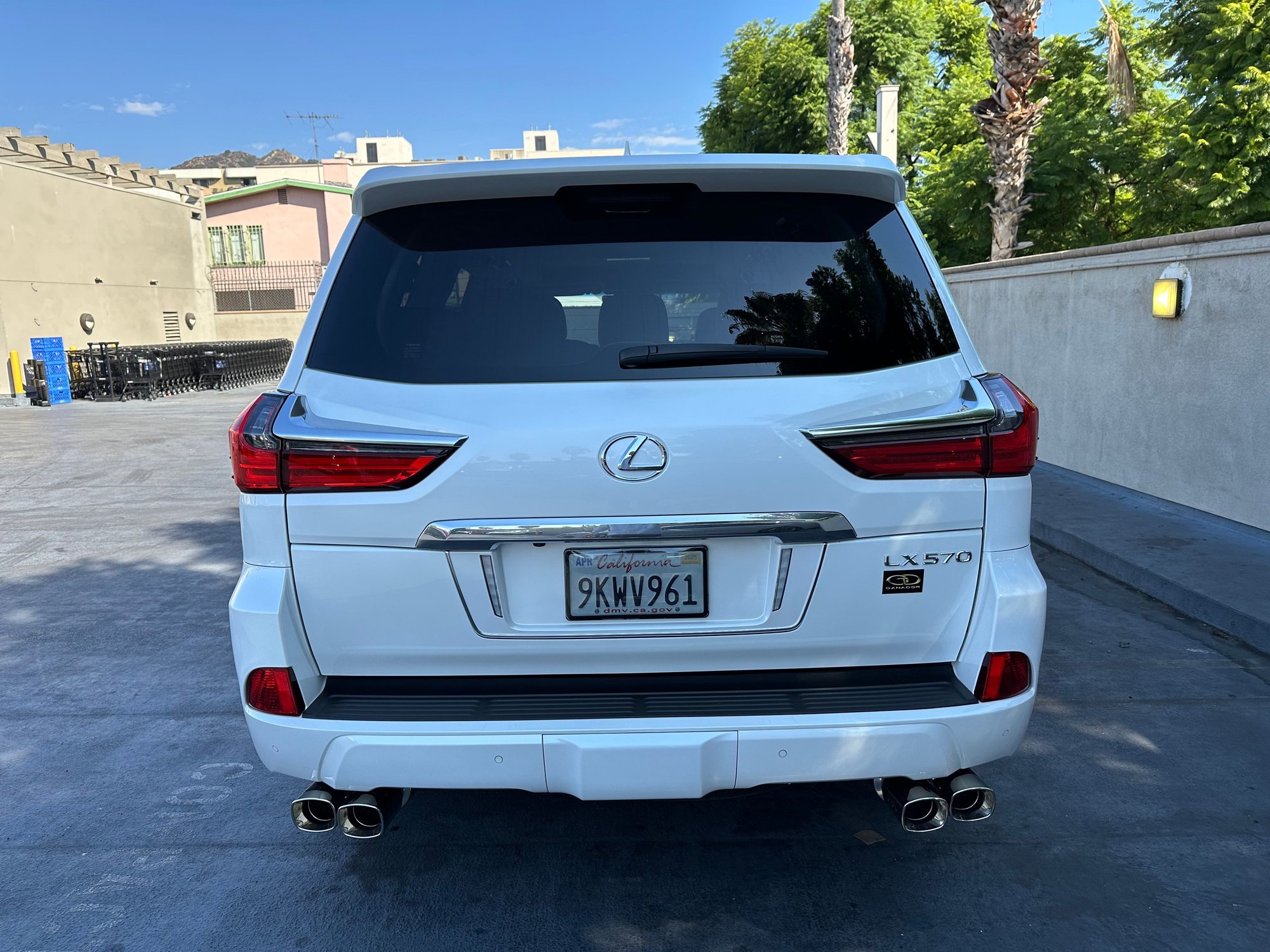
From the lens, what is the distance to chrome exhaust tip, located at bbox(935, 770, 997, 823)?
2592mm

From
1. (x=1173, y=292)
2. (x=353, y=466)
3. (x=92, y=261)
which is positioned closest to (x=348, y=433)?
(x=353, y=466)

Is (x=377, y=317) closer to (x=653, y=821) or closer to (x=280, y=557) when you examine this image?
(x=280, y=557)

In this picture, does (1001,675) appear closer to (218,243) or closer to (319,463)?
(319,463)

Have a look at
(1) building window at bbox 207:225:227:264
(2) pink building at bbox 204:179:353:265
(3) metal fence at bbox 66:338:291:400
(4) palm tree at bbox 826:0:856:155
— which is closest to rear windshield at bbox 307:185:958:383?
(3) metal fence at bbox 66:338:291:400

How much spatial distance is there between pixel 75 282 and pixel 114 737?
2505 cm

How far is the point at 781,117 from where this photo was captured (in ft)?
126

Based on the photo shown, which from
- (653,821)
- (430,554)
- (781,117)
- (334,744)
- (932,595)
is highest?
(781,117)

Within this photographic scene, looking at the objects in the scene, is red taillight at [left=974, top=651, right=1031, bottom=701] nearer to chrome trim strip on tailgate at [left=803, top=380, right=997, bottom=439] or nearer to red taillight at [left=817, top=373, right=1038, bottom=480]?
red taillight at [left=817, top=373, right=1038, bottom=480]

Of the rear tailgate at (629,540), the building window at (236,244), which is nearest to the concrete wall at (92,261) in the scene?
the building window at (236,244)

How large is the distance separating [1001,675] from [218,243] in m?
47.2

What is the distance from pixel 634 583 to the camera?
2.42 meters

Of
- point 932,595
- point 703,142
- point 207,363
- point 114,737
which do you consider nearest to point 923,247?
point 932,595

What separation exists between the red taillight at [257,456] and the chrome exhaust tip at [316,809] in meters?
0.81

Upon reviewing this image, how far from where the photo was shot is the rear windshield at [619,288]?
2.50 metres
